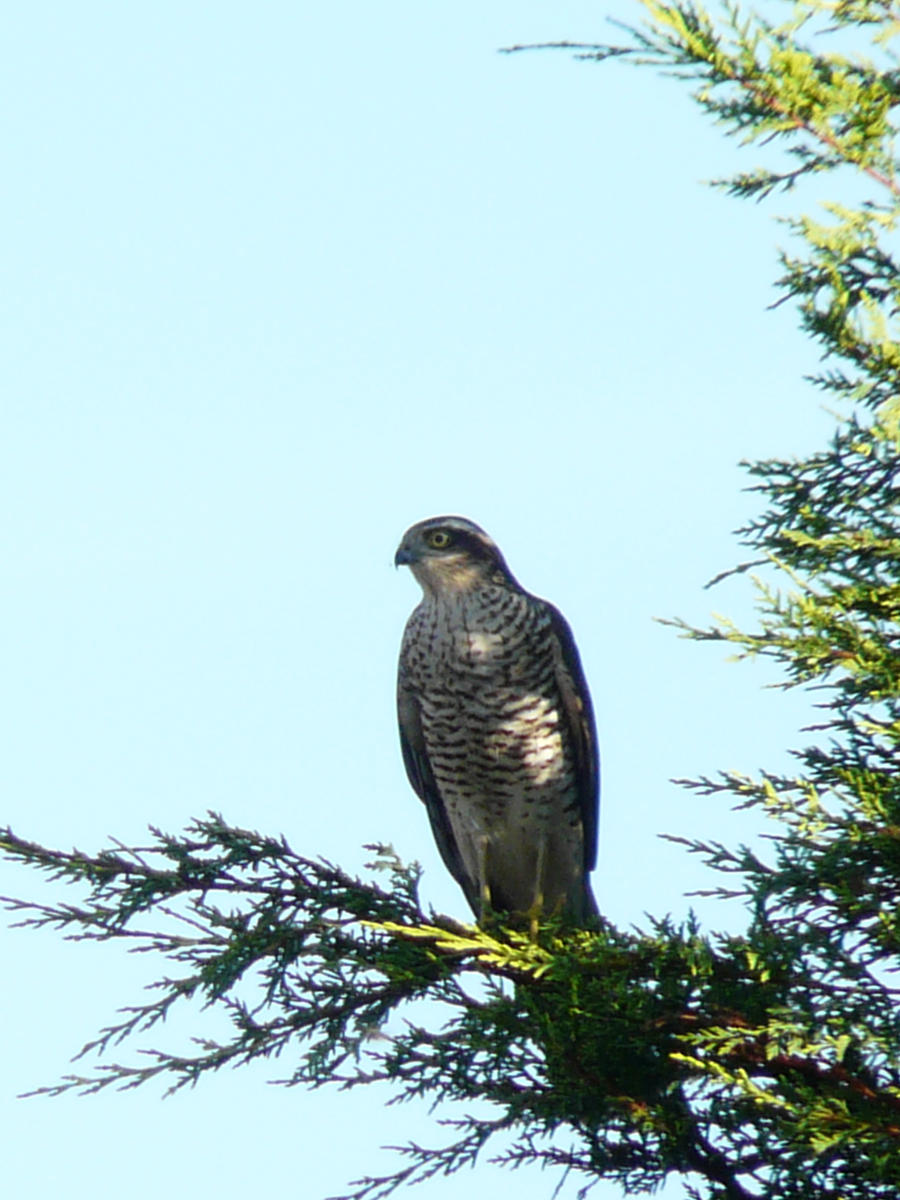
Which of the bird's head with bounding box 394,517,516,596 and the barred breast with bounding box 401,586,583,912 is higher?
the bird's head with bounding box 394,517,516,596

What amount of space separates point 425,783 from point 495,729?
0.62 meters

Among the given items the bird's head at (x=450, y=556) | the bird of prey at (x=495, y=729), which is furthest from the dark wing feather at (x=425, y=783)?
the bird's head at (x=450, y=556)

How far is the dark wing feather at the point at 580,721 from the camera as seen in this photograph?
693 cm

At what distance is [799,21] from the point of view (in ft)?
14.0

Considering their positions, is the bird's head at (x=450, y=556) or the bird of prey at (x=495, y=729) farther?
the bird's head at (x=450, y=556)

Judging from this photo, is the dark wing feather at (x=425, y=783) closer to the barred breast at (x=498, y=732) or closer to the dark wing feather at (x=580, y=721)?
the barred breast at (x=498, y=732)

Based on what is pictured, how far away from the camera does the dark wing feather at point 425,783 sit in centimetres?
715

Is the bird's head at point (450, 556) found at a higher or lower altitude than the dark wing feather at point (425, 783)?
higher

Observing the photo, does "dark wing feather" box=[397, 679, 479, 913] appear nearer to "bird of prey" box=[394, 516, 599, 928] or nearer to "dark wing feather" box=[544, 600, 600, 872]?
"bird of prey" box=[394, 516, 599, 928]

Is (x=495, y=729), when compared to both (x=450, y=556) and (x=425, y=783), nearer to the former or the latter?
(x=425, y=783)

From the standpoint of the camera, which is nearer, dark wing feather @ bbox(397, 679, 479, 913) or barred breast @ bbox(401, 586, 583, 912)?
barred breast @ bbox(401, 586, 583, 912)

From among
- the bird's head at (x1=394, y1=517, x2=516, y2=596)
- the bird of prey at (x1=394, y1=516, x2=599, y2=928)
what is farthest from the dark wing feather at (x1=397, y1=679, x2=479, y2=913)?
the bird's head at (x1=394, y1=517, x2=516, y2=596)

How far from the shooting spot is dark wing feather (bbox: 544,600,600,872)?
22.7 ft

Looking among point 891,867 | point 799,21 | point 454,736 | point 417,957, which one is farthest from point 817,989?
point 454,736
